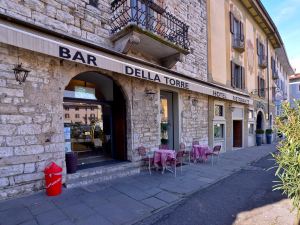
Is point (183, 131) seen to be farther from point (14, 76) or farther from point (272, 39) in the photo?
point (272, 39)

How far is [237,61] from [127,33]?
1091cm

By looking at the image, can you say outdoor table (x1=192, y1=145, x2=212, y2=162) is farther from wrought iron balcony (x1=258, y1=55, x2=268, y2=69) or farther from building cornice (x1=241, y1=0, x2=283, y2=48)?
wrought iron balcony (x1=258, y1=55, x2=268, y2=69)

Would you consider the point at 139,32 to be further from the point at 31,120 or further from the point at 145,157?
the point at 145,157

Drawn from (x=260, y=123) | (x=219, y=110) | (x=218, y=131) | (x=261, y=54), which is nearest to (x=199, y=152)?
(x=218, y=131)

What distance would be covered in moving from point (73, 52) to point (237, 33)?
13485mm

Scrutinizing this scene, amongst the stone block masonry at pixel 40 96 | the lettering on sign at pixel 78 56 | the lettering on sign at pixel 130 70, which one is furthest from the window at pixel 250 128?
the lettering on sign at pixel 78 56

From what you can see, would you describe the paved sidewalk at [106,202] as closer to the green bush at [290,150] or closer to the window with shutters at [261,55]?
the green bush at [290,150]

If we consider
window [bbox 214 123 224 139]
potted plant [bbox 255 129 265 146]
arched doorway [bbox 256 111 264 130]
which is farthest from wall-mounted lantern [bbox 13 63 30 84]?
arched doorway [bbox 256 111 264 130]

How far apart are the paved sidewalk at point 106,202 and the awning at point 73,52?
3.09 meters

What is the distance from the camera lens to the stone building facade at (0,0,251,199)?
419 cm

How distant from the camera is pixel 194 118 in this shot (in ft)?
32.0

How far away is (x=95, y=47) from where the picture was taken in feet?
17.0

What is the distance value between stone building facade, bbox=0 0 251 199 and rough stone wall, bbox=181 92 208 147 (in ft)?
0.16

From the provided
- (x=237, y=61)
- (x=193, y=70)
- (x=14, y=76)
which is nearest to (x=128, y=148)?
(x=14, y=76)
